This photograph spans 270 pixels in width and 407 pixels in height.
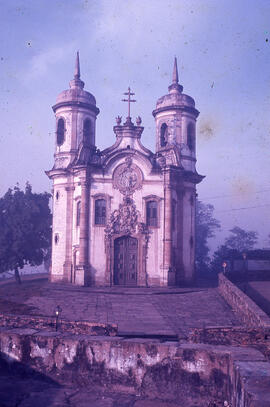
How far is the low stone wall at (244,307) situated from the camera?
1178cm

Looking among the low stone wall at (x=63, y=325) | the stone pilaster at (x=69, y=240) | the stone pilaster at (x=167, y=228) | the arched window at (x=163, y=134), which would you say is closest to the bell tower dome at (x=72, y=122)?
the stone pilaster at (x=69, y=240)

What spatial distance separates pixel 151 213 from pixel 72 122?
9.29 m

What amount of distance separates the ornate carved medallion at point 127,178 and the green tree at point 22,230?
11173mm

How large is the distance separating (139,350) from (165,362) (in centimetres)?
46

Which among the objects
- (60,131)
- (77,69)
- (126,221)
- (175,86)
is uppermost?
(77,69)

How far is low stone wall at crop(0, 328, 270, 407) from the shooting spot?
6.04m

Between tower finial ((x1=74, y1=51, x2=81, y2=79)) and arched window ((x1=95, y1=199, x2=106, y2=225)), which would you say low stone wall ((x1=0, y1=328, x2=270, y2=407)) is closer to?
arched window ((x1=95, y1=199, x2=106, y2=225))

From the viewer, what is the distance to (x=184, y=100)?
95.7 ft

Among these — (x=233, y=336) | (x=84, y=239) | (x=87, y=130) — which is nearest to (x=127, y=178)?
(x=84, y=239)

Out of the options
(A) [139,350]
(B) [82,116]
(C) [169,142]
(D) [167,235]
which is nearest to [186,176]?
(C) [169,142]

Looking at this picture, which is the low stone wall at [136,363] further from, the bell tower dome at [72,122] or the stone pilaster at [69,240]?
the bell tower dome at [72,122]

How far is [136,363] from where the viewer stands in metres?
6.46

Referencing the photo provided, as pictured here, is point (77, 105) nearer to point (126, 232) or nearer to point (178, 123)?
point (178, 123)

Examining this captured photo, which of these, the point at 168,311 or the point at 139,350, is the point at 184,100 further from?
the point at 139,350
